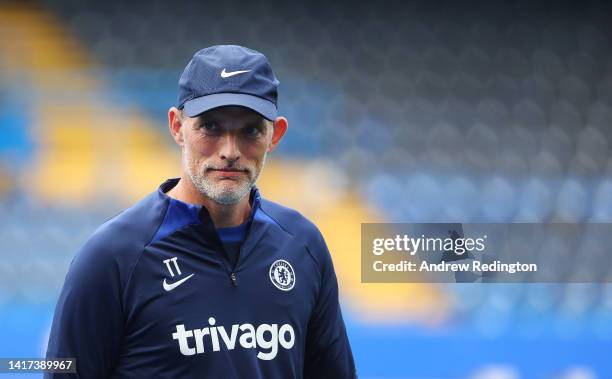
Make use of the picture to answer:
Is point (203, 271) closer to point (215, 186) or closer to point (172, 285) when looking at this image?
point (172, 285)

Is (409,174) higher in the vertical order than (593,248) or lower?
higher

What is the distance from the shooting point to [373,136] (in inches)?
172

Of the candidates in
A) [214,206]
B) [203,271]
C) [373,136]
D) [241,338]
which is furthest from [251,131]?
[373,136]

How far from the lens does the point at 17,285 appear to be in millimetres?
4332

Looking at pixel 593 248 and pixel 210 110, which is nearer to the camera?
pixel 210 110

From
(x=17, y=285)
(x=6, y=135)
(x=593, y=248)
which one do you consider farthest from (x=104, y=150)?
(x=593, y=248)

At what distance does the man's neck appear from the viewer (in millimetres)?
1863

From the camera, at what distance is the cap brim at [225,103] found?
1741 millimetres

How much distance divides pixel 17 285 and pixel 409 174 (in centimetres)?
212

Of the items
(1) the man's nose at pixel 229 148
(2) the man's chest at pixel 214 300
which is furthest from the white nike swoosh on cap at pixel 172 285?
(1) the man's nose at pixel 229 148

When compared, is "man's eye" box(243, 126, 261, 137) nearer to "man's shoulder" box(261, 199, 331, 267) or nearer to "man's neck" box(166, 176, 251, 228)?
"man's neck" box(166, 176, 251, 228)

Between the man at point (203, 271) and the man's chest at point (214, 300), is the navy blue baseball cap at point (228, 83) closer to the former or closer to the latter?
the man at point (203, 271)

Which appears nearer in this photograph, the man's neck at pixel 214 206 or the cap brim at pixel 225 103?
the cap brim at pixel 225 103

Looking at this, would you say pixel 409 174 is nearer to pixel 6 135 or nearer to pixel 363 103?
pixel 363 103
